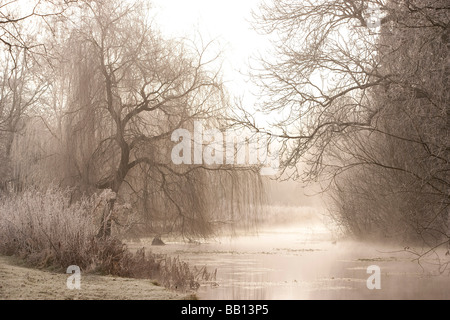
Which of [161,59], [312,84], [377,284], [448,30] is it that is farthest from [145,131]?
[448,30]

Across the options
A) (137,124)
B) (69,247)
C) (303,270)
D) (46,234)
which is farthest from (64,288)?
(137,124)

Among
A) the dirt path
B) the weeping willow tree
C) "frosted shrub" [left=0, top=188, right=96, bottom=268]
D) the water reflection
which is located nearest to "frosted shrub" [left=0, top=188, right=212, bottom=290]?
"frosted shrub" [left=0, top=188, right=96, bottom=268]

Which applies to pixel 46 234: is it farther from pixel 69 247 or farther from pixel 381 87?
pixel 381 87

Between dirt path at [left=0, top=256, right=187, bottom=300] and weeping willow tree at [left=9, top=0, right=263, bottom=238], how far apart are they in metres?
5.93

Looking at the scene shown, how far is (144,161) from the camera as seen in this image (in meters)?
15.0

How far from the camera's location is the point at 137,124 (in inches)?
605

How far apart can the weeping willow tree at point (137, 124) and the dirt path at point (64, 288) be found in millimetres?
5929

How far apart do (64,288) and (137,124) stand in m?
8.05

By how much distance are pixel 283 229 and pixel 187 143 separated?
10.9 meters

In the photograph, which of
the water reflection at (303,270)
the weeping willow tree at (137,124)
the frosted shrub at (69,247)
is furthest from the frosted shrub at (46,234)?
the weeping willow tree at (137,124)

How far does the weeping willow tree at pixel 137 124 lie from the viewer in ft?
48.8
